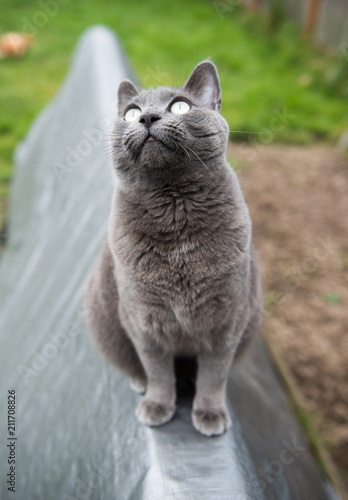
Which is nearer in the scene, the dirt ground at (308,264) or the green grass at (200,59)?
the dirt ground at (308,264)

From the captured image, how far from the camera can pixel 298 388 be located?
7.11 ft

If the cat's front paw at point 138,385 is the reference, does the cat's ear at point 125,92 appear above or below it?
above

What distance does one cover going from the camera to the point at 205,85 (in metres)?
1.03

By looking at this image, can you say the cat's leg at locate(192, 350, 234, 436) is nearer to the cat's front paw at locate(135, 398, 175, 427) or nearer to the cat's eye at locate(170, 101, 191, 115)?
the cat's front paw at locate(135, 398, 175, 427)

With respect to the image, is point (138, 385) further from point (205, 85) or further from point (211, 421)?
point (205, 85)

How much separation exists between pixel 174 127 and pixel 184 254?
29 centimetres

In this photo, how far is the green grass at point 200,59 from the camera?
3828 millimetres

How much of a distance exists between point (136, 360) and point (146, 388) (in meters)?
0.09
